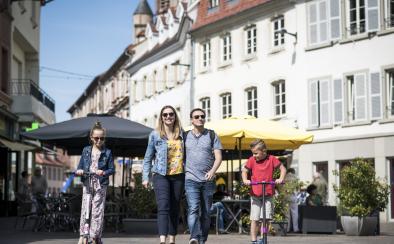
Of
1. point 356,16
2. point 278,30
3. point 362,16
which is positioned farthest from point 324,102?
point 278,30

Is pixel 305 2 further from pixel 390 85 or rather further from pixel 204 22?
pixel 204 22

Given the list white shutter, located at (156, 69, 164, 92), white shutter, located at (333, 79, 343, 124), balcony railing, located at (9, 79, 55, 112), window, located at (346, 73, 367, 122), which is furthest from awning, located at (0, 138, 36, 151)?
white shutter, located at (156, 69, 164, 92)

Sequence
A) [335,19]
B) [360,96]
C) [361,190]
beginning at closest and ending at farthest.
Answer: [361,190] → [360,96] → [335,19]

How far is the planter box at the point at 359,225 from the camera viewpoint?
18.7 metres

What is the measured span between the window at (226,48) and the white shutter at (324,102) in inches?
327

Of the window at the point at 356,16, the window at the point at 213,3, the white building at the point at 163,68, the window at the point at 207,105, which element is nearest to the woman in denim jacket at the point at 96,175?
the window at the point at 356,16

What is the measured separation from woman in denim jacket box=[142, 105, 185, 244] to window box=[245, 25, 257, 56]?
29.5m

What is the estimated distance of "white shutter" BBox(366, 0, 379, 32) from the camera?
3338 centimetres

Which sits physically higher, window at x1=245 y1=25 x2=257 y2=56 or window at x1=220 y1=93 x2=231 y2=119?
window at x1=245 y1=25 x2=257 y2=56

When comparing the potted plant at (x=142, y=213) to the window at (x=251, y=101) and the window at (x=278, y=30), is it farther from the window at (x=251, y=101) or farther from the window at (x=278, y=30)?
the window at (x=251, y=101)

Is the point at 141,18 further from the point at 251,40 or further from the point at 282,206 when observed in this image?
the point at 282,206

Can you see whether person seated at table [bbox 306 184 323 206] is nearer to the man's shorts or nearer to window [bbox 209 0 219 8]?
the man's shorts

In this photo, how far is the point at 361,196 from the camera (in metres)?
18.8

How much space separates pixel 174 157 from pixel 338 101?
24176 mm
